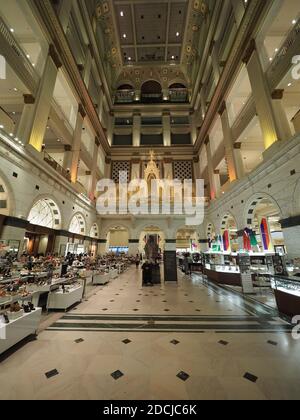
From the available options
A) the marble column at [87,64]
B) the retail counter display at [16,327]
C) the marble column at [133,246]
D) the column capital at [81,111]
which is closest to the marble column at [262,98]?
the retail counter display at [16,327]

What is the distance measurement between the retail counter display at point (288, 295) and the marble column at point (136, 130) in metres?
19.8

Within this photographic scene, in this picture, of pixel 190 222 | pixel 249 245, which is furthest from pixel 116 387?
pixel 190 222

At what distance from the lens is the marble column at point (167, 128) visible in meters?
21.6

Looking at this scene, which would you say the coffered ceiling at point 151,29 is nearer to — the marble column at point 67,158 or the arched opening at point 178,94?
the arched opening at point 178,94

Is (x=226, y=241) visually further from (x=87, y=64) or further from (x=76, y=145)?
(x=87, y=64)

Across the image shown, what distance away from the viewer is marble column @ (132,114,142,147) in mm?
21531

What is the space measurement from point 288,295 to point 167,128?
836 inches

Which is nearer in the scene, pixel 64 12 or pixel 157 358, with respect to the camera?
pixel 157 358

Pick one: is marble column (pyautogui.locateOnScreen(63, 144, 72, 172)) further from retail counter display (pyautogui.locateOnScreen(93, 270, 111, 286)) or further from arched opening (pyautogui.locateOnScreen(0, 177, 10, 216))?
retail counter display (pyautogui.locateOnScreen(93, 270, 111, 286))

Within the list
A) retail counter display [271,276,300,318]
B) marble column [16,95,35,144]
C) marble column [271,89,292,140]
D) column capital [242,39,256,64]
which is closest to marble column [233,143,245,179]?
marble column [271,89,292,140]

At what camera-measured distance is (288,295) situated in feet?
14.7

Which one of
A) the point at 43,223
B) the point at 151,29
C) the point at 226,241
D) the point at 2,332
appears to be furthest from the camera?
the point at 151,29

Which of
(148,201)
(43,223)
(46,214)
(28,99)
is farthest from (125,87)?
(43,223)
